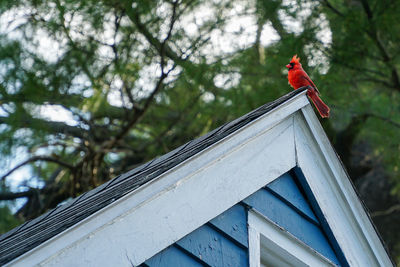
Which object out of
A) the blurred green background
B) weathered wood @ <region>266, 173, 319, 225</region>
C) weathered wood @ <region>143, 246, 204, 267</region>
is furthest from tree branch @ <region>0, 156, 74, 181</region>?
weathered wood @ <region>143, 246, 204, 267</region>

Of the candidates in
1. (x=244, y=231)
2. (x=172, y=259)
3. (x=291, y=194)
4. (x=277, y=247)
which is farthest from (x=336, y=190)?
(x=172, y=259)

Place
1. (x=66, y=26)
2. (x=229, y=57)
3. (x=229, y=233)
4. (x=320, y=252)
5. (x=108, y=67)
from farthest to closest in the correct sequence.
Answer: (x=229, y=57) → (x=108, y=67) → (x=66, y=26) → (x=320, y=252) → (x=229, y=233)

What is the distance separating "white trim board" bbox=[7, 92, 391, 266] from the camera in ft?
6.07

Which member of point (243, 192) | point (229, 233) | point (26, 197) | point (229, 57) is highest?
point (229, 57)

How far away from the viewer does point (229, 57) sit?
22.6ft

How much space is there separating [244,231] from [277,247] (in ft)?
0.66

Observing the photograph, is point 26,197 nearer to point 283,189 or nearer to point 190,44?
point 190,44

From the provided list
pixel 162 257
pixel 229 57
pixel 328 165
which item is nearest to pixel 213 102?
pixel 229 57

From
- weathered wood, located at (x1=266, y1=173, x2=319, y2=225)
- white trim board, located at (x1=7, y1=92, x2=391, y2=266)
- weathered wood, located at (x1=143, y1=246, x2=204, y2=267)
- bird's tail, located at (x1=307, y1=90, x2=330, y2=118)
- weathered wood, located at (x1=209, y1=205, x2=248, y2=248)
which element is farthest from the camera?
bird's tail, located at (x1=307, y1=90, x2=330, y2=118)

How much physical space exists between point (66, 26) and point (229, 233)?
4.18 m

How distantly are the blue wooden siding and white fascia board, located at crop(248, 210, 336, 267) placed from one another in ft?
0.08

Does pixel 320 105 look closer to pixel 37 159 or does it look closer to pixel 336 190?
pixel 336 190

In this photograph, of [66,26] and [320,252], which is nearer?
[320,252]

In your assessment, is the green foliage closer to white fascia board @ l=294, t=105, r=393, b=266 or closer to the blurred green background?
the blurred green background
